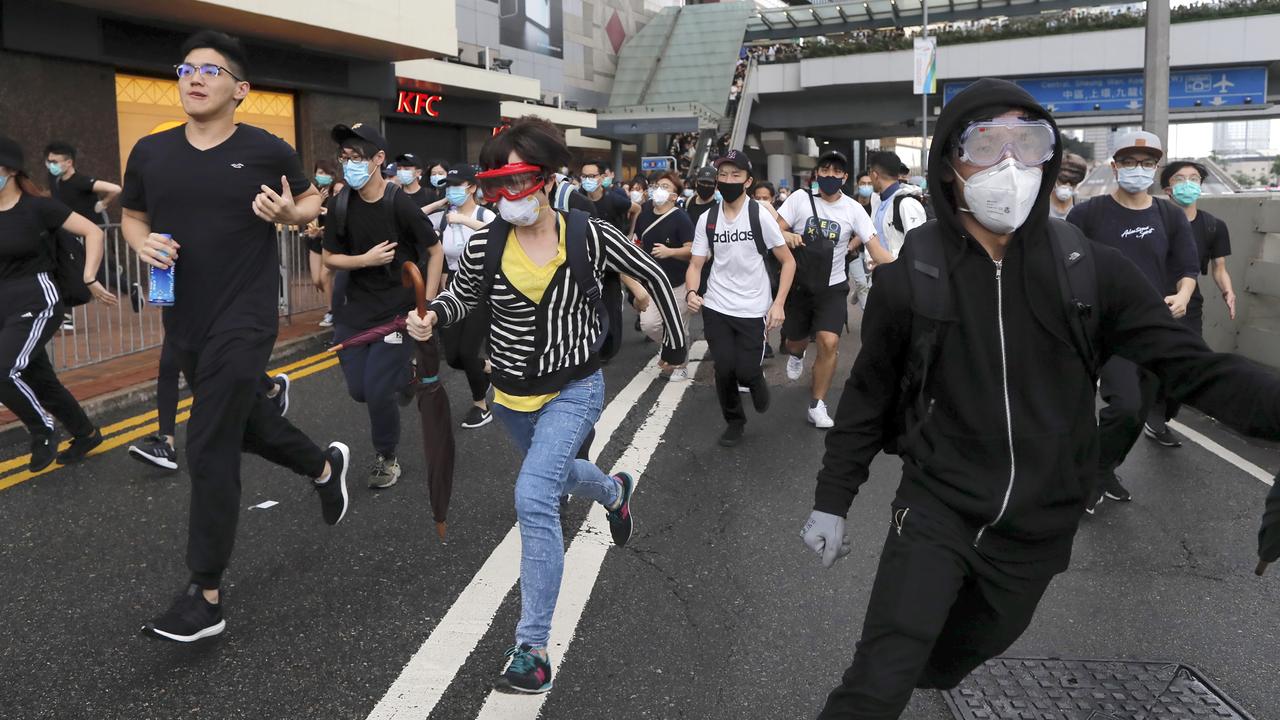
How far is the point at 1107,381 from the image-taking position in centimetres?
496

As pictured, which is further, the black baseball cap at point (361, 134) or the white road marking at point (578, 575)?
the black baseball cap at point (361, 134)

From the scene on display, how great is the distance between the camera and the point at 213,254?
12.6ft

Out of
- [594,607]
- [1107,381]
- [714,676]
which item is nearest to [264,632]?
[594,607]

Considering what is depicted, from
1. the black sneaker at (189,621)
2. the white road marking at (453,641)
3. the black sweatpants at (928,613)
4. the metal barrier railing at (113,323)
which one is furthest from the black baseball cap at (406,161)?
the black sweatpants at (928,613)

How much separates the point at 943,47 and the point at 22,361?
4299 centimetres

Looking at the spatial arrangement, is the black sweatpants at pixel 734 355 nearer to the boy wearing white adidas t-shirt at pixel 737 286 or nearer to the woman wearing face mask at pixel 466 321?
the boy wearing white adidas t-shirt at pixel 737 286

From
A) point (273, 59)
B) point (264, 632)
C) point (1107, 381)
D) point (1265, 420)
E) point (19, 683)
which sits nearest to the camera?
point (1265, 420)

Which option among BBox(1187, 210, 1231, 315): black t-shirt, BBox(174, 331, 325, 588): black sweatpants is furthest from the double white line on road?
BBox(1187, 210, 1231, 315): black t-shirt

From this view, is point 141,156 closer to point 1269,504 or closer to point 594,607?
point 594,607

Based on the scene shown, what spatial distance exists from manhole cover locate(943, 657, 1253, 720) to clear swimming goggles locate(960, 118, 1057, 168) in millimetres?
1666

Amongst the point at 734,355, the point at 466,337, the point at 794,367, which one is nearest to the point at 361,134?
the point at 466,337

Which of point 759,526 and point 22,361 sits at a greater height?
point 22,361

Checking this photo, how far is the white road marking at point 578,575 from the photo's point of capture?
3189 millimetres

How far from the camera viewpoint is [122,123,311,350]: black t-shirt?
3.83 m
